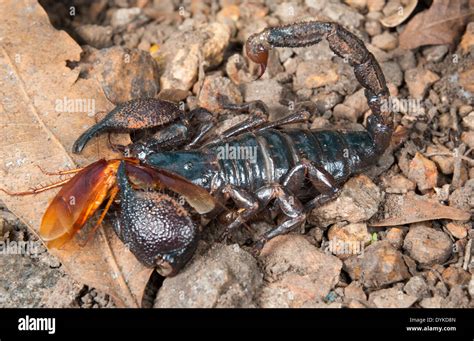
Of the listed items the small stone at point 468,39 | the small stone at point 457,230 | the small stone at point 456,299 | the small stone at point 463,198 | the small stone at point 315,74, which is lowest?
the small stone at point 456,299

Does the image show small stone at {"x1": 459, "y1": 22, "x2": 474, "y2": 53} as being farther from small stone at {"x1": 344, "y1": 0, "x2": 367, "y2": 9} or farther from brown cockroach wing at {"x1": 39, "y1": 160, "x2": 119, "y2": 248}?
brown cockroach wing at {"x1": 39, "y1": 160, "x2": 119, "y2": 248}

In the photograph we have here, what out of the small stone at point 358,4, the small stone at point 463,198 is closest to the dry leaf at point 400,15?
the small stone at point 358,4

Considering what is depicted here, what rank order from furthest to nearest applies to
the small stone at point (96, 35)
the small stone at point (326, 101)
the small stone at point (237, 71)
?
1. the small stone at point (96, 35)
2. the small stone at point (237, 71)
3. the small stone at point (326, 101)

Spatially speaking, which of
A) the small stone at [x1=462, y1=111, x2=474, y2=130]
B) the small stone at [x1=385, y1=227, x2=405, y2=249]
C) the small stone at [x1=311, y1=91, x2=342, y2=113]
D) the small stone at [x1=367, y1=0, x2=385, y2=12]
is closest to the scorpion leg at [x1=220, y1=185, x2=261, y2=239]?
the small stone at [x1=385, y1=227, x2=405, y2=249]

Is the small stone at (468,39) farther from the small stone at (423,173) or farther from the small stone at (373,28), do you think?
the small stone at (423,173)

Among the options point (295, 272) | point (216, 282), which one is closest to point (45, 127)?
point (216, 282)
